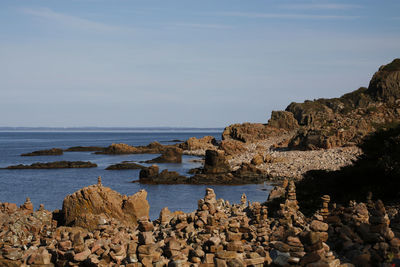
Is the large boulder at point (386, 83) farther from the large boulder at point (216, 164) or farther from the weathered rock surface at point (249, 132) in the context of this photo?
the large boulder at point (216, 164)

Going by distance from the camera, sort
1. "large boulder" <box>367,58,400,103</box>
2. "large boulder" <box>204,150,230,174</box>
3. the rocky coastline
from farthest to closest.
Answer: "large boulder" <box>367,58,400,103</box>
"large boulder" <box>204,150,230,174</box>
the rocky coastline

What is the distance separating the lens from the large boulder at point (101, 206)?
2591 centimetres

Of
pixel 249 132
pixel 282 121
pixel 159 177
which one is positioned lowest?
pixel 159 177

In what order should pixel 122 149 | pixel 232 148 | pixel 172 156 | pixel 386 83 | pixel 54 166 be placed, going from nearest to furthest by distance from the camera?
pixel 54 166
pixel 232 148
pixel 172 156
pixel 386 83
pixel 122 149

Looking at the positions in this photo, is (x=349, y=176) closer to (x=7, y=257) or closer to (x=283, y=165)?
(x=7, y=257)

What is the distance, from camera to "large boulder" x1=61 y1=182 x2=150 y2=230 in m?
25.9

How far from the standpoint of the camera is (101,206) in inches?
1041

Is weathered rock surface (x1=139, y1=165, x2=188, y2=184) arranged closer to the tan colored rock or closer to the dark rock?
the tan colored rock

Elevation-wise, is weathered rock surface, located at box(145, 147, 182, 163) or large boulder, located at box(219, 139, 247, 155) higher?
large boulder, located at box(219, 139, 247, 155)

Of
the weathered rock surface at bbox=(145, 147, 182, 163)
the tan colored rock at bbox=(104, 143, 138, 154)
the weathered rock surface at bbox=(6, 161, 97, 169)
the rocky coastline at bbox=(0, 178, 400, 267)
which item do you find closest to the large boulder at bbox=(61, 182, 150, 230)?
the rocky coastline at bbox=(0, 178, 400, 267)

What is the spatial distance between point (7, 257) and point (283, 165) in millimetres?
55468

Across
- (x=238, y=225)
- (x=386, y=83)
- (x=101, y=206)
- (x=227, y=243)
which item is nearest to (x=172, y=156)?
(x=386, y=83)

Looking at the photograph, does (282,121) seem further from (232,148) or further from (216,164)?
(216,164)

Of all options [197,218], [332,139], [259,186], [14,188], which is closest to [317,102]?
[332,139]
